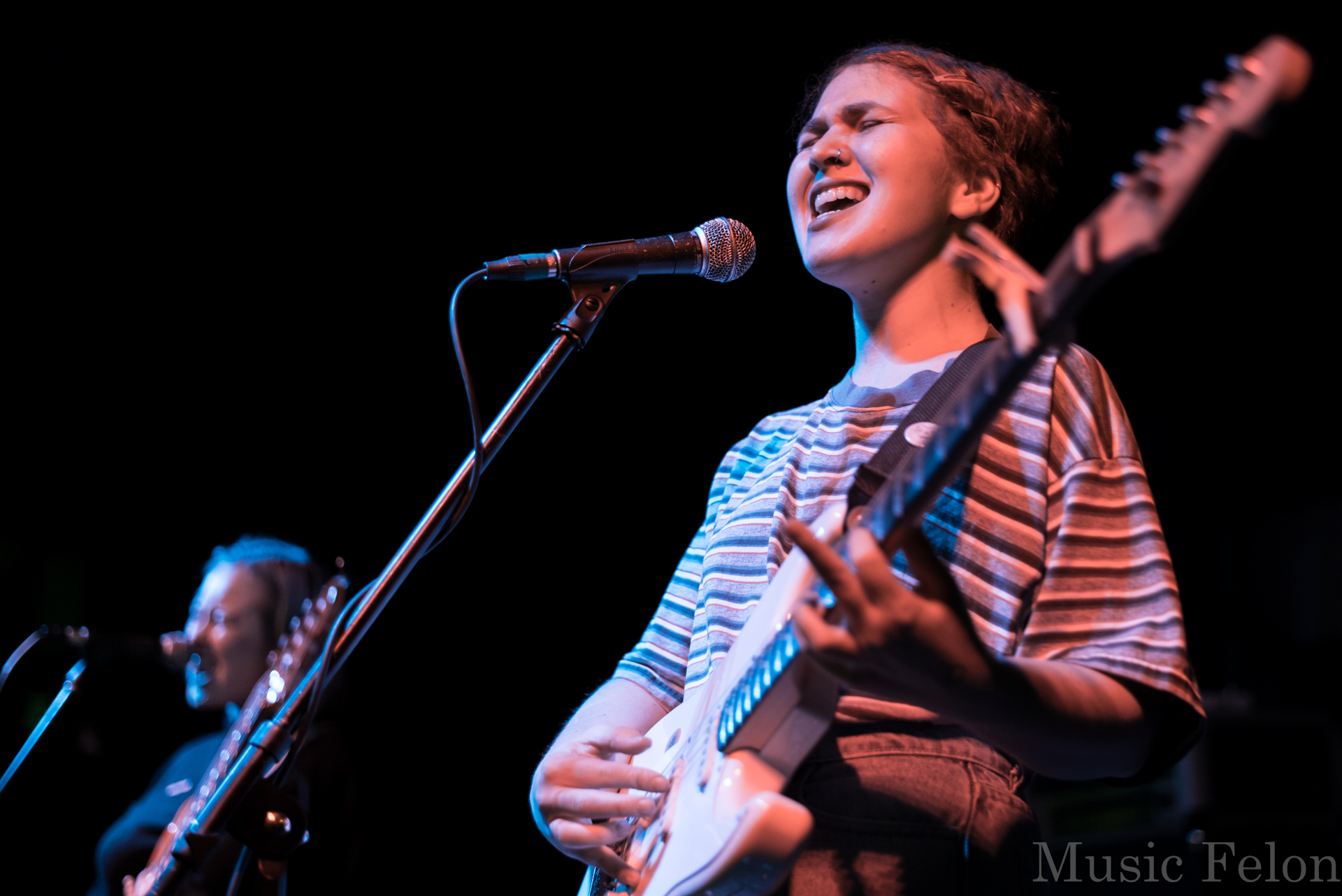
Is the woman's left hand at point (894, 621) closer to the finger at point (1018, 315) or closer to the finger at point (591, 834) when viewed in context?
the finger at point (1018, 315)

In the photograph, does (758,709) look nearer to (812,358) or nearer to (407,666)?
(812,358)

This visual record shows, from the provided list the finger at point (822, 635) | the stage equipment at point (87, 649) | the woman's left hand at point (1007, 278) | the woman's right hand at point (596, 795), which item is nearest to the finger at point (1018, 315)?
the woman's left hand at point (1007, 278)

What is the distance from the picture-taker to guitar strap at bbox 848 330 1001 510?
3.99 feet

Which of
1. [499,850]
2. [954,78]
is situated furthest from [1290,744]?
[954,78]

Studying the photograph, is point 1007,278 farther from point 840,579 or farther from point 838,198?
point 838,198

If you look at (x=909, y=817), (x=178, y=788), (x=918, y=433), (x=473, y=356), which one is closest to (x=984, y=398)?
(x=918, y=433)

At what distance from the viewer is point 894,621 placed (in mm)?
911

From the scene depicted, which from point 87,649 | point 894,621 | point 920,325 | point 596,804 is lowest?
point 87,649

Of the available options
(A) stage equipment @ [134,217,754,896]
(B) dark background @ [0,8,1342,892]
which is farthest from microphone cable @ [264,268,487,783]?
(B) dark background @ [0,8,1342,892]

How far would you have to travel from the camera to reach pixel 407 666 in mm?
4945

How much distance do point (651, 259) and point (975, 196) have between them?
1.89ft

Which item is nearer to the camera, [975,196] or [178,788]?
[975,196]

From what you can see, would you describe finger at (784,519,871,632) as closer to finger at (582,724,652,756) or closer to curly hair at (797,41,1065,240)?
finger at (582,724,652,756)

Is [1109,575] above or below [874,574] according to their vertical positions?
below
